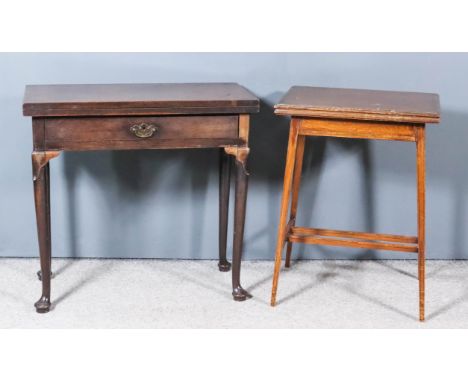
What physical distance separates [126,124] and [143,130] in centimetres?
7

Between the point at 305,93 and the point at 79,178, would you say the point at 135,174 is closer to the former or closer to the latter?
the point at 79,178

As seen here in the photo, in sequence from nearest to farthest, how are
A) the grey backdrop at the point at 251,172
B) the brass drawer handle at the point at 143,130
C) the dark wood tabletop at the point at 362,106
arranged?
the dark wood tabletop at the point at 362,106 < the brass drawer handle at the point at 143,130 < the grey backdrop at the point at 251,172

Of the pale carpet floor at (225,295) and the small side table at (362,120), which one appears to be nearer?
the small side table at (362,120)

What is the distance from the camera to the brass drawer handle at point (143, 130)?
3727 mm

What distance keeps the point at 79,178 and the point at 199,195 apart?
563 millimetres

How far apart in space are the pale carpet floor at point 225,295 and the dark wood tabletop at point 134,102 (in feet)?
2.74

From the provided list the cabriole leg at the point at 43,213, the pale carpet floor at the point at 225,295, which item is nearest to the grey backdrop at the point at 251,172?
the pale carpet floor at the point at 225,295

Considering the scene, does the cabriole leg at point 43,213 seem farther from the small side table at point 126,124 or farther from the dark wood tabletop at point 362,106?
the dark wood tabletop at point 362,106

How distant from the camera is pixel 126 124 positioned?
3.72 m

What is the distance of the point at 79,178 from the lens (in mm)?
4383

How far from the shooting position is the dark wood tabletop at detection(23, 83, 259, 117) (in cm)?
366

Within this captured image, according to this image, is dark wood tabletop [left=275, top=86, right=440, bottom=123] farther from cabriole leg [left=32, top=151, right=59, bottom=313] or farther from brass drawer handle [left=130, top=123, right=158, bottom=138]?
cabriole leg [left=32, top=151, right=59, bottom=313]

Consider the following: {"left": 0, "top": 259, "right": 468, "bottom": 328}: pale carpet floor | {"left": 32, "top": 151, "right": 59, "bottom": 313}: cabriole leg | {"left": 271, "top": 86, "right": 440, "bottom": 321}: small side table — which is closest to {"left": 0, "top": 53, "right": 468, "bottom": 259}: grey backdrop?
{"left": 0, "top": 259, "right": 468, "bottom": 328}: pale carpet floor

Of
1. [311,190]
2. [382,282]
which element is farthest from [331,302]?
[311,190]
